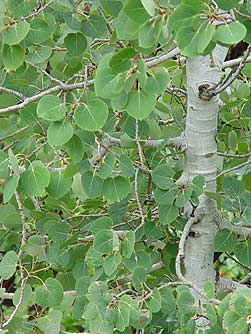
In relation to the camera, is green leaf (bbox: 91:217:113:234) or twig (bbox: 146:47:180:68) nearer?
twig (bbox: 146:47:180:68)

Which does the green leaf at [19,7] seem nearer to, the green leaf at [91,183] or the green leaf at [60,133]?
the green leaf at [60,133]

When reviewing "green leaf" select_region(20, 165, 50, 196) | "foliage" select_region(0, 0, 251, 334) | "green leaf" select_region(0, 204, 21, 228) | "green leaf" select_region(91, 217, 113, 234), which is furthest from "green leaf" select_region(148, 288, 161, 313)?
→ "green leaf" select_region(0, 204, 21, 228)

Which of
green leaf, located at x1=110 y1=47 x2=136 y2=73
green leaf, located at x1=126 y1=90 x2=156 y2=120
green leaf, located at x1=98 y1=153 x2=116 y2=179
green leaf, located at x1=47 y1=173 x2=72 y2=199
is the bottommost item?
green leaf, located at x1=47 y1=173 x2=72 y2=199

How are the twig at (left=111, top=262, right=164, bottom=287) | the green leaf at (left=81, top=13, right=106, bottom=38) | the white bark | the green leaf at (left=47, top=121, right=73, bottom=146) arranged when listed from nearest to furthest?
1. the green leaf at (left=47, top=121, right=73, bottom=146)
2. the green leaf at (left=81, top=13, right=106, bottom=38)
3. the white bark
4. the twig at (left=111, top=262, right=164, bottom=287)

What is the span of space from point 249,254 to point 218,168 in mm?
244

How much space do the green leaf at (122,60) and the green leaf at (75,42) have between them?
0.91 feet

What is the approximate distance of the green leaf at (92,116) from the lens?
102 cm

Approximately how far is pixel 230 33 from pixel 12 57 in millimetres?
370

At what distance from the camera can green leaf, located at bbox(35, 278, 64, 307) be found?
1.20 m

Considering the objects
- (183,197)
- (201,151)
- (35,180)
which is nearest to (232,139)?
(201,151)

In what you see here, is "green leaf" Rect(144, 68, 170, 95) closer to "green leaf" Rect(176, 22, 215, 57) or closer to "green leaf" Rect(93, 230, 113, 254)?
"green leaf" Rect(176, 22, 215, 57)

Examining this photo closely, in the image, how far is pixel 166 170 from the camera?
123 centimetres

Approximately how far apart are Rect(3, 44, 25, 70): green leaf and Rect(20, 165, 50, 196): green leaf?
17cm

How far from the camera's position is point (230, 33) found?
0.83 meters
